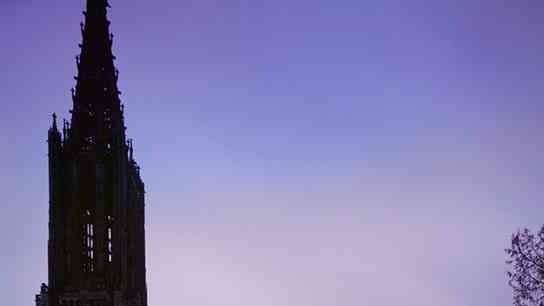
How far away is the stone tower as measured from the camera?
49875 mm

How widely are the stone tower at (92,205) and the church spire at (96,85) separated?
60 millimetres

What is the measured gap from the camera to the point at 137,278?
55906 millimetres

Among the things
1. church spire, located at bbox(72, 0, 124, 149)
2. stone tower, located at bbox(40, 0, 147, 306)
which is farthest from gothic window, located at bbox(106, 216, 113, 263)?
church spire, located at bbox(72, 0, 124, 149)

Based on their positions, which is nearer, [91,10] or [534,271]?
[534,271]

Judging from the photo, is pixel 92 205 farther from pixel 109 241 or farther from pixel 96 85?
pixel 96 85

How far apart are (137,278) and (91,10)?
1731 cm

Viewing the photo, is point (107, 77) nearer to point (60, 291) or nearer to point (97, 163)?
point (97, 163)

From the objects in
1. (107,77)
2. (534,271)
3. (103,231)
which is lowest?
(534,271)

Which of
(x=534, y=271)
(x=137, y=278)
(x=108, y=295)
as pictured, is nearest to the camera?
(x=534, y=271)

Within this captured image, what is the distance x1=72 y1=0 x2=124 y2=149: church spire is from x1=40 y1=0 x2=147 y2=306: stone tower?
0.06 m

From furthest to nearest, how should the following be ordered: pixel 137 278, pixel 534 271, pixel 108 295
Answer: pixel 137 278, pixel 108 295, pixel 534 271

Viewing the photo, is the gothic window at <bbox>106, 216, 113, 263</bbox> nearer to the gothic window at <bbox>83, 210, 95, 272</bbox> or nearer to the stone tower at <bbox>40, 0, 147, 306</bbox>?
the stone tower at <bbox>40, 0, 147, 306</bbox>

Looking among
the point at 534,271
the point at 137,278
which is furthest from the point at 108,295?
the point at 534,271

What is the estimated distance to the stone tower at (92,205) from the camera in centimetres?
4988
